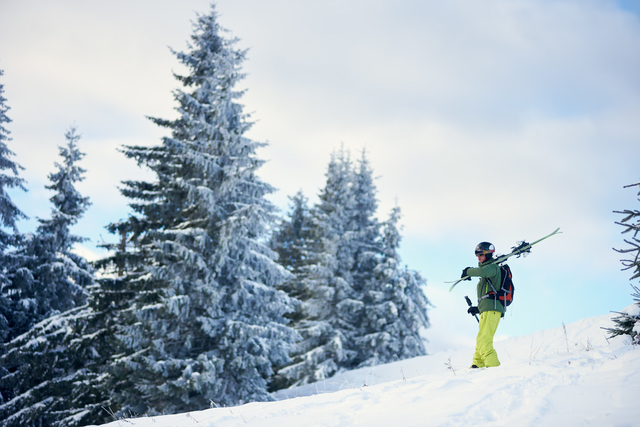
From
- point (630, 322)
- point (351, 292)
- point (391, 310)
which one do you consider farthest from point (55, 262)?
point (630, 322)

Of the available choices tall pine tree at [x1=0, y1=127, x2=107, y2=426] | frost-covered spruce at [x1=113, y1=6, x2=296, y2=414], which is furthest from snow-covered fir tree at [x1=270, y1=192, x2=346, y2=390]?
tall pine tree at [x1=0, y1=127, x2=107, y2=426]

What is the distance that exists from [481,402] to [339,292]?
62.2 feet

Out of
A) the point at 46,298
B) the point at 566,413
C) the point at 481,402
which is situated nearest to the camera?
the point at 566,413

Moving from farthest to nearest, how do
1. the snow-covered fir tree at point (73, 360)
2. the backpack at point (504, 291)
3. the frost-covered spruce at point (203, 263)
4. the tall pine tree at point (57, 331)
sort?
the tall pine tree at point (57, 331), the snow-covered fir tree at point (73, 360), the frost-covered spruce at point (203, 263), the backpack at point (504, 291)

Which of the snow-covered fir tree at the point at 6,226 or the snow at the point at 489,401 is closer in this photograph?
the snow at the point at 489,401

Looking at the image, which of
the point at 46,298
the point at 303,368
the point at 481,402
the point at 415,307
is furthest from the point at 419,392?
the point at 46,298

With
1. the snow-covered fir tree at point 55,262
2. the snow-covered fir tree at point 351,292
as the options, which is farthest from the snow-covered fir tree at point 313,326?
the snow-covered fir tree at point 55,262

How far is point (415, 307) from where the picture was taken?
916 inches

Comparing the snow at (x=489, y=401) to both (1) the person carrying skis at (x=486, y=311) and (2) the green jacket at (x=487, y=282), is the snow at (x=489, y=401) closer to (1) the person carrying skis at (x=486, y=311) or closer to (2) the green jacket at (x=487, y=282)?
(1) the person carrying skis at (x=486, y=311)

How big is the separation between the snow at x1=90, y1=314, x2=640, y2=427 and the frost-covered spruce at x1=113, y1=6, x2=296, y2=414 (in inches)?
289

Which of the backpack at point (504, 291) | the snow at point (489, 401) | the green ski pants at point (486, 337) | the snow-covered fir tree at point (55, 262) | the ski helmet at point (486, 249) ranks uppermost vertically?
the snow-covered fir tree at point (55, 262)

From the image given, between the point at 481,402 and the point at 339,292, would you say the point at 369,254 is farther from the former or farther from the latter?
the point at 481,402

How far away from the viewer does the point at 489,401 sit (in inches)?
171

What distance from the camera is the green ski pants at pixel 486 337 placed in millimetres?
6414
